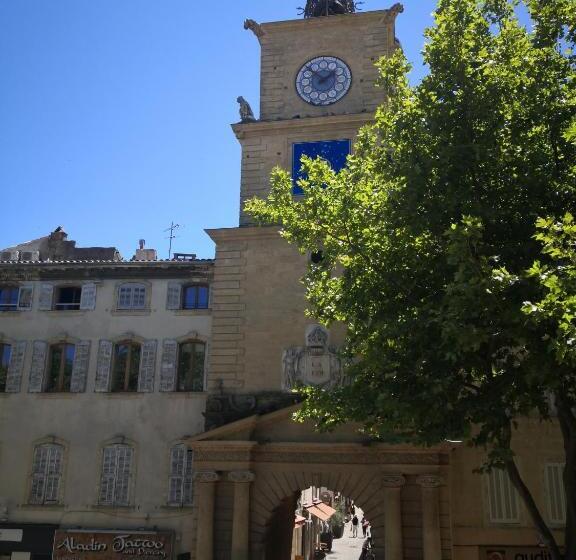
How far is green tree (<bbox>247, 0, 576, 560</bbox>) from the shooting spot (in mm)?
9828

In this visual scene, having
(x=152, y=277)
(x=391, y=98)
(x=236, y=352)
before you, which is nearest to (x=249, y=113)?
(x=152, y=277)

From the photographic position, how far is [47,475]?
21.5m

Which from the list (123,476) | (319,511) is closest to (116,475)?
(123,476)

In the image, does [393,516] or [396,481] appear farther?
[396,481]

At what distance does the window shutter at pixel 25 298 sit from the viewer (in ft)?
76.6

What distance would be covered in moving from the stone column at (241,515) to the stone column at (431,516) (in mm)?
4511

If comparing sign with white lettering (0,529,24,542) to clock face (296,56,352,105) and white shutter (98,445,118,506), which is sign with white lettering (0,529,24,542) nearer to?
white shutter (98,445,118,506)

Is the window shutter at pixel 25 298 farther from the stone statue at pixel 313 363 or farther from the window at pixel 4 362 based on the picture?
the stone statue at pixel 313 363

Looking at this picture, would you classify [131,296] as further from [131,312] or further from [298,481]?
[298,481]

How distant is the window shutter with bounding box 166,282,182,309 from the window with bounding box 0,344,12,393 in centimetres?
580

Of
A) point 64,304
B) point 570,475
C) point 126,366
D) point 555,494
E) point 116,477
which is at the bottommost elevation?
point 555,494

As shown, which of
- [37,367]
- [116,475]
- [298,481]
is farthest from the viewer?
[37,367]

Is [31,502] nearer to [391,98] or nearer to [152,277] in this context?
[152,277]

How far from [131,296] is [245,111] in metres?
7.44
